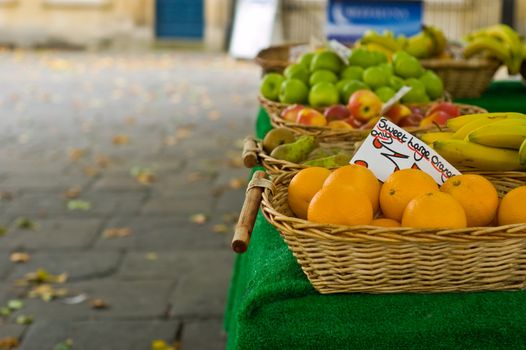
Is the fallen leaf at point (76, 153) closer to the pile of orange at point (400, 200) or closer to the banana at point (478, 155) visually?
the banana at point (478, 155)

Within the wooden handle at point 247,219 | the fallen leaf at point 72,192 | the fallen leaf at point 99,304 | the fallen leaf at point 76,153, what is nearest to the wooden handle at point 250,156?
the wooden handle at point 247,219

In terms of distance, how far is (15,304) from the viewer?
347 cm

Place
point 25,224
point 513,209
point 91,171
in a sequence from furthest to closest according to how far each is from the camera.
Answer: point 91,171 → point 25,224 → point 513,209

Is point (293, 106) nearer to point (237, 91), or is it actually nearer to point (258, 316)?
point (258, 316)

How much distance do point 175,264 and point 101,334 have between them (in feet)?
2.73

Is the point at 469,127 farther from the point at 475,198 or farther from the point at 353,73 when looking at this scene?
the point at 353,73

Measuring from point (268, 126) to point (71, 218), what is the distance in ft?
7.52

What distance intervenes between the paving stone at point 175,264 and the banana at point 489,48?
1.50 metres

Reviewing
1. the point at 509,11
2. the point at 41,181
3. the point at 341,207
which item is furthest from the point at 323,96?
the point at 509,11

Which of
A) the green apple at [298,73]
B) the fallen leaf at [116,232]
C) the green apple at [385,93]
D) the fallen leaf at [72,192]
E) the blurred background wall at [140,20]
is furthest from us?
the blurred background wall at [140,20]

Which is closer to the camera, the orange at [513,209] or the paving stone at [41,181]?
the orange at [513,209]

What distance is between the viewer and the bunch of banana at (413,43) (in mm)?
3473

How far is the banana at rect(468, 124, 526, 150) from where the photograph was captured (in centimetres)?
167

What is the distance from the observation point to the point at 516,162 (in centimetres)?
168
